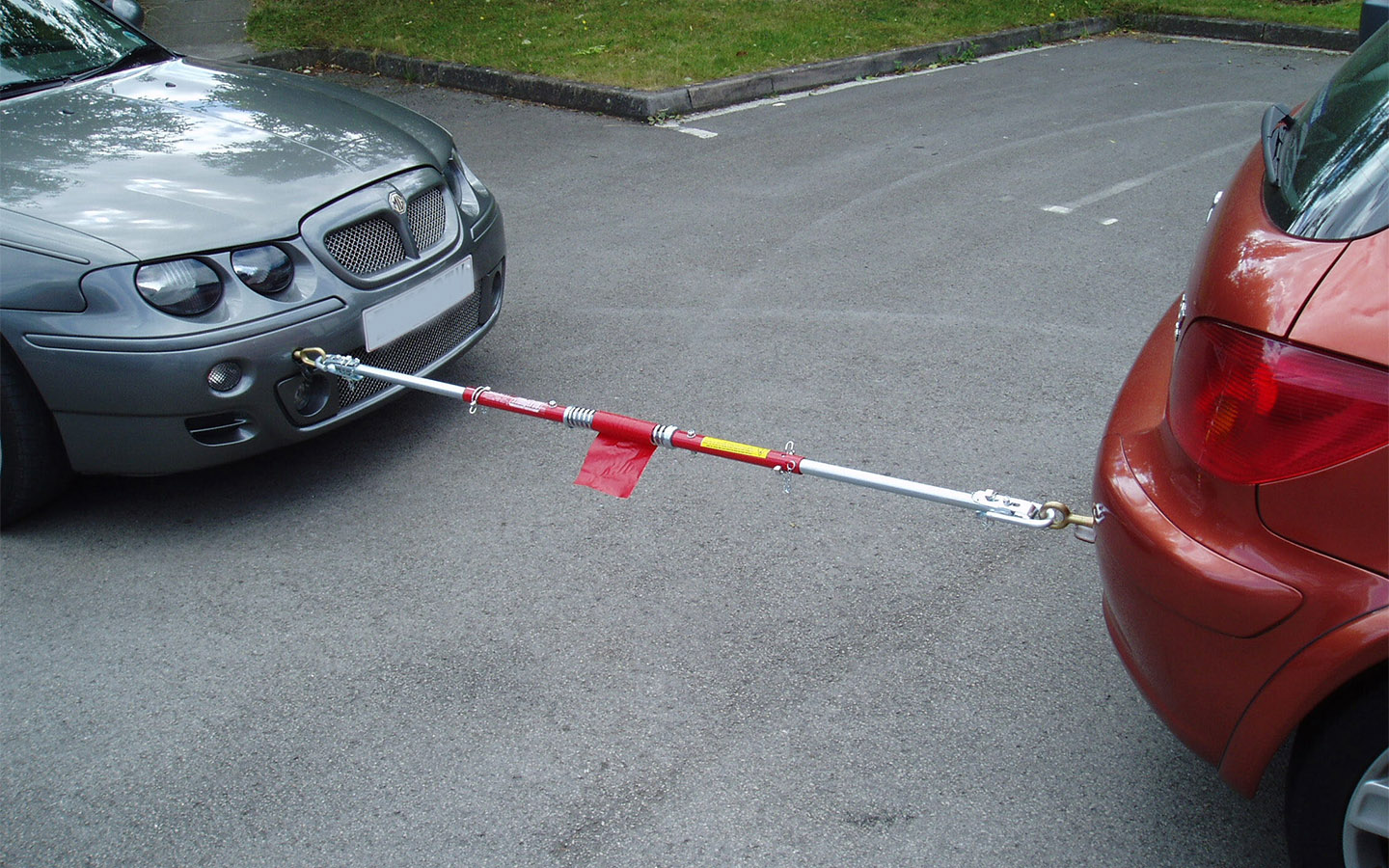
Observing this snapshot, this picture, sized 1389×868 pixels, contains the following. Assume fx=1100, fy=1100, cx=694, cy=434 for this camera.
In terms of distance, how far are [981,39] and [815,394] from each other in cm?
752

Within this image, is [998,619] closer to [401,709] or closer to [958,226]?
[401,709]

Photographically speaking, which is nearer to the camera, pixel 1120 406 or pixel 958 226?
pixel 1120 406

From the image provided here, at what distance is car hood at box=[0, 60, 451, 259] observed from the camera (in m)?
3.18

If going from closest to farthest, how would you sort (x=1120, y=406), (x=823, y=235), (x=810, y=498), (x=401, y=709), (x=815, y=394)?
(x=1120, y=406)
(x=401, y=709)
(x=810, y=498)
(x=815, y=394)
(x=823, y=235)

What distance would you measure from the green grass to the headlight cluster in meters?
5.48

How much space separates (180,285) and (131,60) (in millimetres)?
1700

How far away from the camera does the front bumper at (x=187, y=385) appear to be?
309 centimetres

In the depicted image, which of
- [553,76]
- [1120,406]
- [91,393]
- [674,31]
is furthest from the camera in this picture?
[674,31]

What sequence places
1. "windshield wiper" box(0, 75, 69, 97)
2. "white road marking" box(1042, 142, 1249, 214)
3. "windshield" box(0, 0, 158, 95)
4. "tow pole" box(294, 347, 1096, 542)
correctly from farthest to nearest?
"white road marking" box(1042, 142, 1249, 214) → "windshield" box(0, 0, 158, 95) → "windshield wiper" box(0, 75, 69, 97) → "tow pole" box(294, 347, 1096, 542)

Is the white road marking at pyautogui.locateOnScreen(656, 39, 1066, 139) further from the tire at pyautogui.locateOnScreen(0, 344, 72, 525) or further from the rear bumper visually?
the rear bumper

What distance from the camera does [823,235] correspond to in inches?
223

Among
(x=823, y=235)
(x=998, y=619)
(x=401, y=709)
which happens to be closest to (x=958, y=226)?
(x=823, y=235)

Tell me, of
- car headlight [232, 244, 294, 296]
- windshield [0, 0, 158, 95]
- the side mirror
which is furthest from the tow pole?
the side mirror

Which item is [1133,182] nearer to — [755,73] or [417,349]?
[755,73]
